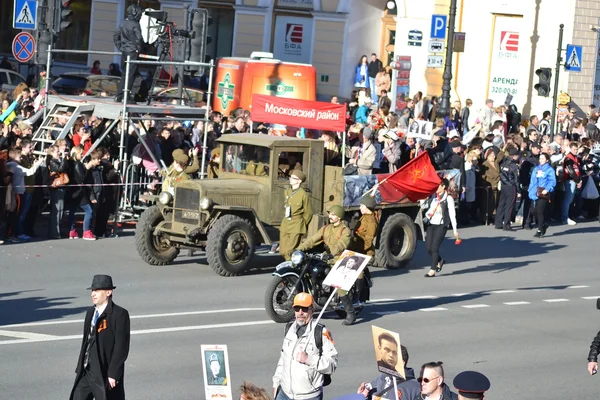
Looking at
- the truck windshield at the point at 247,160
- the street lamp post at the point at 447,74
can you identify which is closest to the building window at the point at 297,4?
the street lamp post at the point at 447,74

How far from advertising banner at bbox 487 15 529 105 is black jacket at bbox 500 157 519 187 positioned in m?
14.8

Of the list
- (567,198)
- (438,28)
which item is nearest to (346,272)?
(567,198)

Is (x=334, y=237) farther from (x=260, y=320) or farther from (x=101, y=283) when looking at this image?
(x=101, y=283)

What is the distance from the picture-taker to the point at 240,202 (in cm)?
1945

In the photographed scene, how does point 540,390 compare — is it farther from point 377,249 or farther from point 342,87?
point 342,87

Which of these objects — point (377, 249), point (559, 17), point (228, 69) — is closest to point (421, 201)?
point (377, 249)

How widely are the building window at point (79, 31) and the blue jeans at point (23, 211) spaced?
→ 26627mm

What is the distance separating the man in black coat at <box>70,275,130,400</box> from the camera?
33.2 feet

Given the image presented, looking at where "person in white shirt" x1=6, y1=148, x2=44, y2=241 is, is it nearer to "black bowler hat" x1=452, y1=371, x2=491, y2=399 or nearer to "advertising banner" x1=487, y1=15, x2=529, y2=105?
"black bowler hat" x1=452, y1=371, x2=491, y2=399

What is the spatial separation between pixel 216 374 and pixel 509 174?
18.5 metres

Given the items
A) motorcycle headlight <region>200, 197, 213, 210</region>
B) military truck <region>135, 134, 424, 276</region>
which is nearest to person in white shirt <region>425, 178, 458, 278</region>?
military truck <region>135, 134, 424, 276</region>

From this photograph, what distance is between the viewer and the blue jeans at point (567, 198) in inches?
1121

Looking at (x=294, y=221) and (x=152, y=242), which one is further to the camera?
(x=152, y=242)

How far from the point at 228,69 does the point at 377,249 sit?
17.2m
